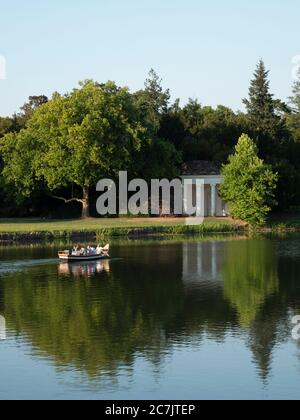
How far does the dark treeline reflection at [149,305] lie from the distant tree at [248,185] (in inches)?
950

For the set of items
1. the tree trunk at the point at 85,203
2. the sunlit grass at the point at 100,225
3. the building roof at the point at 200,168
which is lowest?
the sunlit grass at the point at 100,225

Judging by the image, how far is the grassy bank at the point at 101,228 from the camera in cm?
6919

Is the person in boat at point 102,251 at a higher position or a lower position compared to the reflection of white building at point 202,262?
higher

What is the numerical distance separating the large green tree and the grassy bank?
462 centimetres

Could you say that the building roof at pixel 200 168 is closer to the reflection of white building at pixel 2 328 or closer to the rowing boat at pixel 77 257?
the rowing boat at pixel 77 257

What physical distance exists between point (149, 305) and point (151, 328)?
16.8 feet

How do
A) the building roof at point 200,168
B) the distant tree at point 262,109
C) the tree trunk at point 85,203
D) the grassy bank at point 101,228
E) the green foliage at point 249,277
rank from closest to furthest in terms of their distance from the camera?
1. the green foliage at point 249,277
2. the grassy bank at point 101,228
3. the tree trunk at point 85,203
4. the building roof at point 200,168
5. the distant tree at point 262,109

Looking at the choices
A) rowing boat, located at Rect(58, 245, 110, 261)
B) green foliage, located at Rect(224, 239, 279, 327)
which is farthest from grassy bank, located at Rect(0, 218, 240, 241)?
rowing boat, located at Rect(58, 245, 110, 261)

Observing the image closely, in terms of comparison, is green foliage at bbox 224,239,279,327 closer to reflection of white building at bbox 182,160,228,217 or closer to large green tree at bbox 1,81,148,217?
large green tree at bbox 1,81,148,217

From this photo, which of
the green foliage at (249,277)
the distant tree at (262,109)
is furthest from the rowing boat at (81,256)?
the distant tree at (262,109)

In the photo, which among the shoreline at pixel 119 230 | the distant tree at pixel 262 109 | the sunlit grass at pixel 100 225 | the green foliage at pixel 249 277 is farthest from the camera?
the distant tree at pixel 262 109

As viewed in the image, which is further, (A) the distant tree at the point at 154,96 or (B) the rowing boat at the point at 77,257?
(A) the distant tree at the point at 154,96
